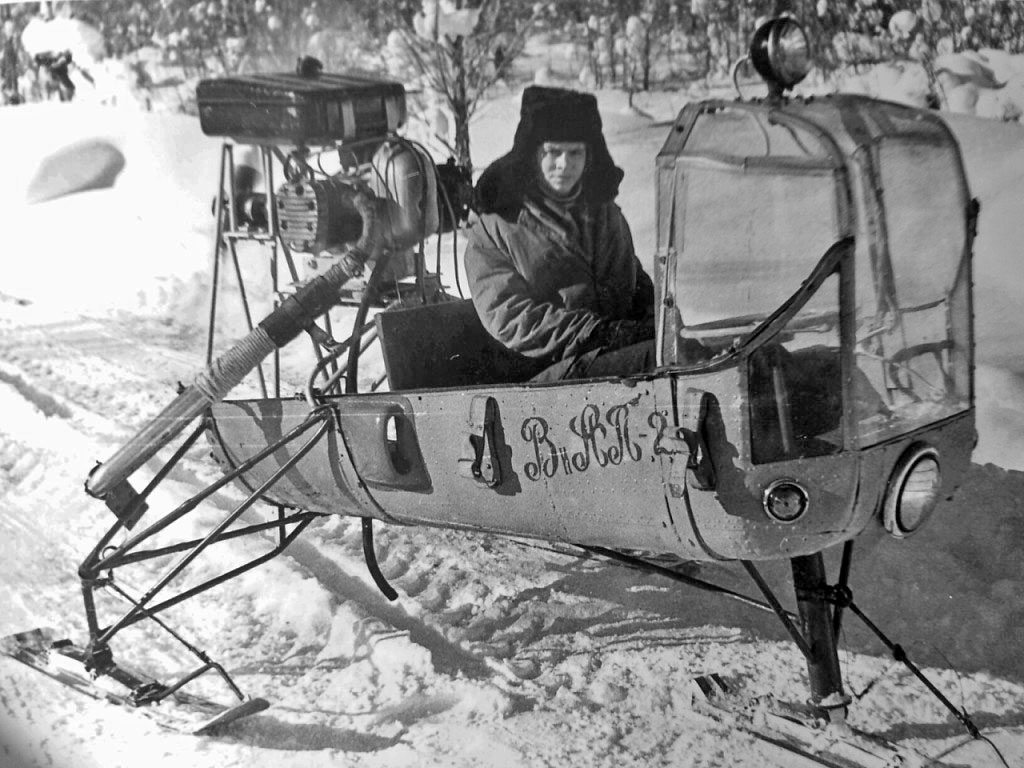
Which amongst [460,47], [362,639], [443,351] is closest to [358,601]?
[362,639]

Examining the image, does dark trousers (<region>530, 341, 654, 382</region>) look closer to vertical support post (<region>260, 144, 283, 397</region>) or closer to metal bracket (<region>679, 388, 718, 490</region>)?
metal bracket (<region>679, 388, 718, 490</region>)

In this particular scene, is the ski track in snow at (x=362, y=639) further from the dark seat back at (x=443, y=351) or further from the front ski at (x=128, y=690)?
the dark seat back at (x=443, y=351)

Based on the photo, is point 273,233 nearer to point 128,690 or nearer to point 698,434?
point 698,434

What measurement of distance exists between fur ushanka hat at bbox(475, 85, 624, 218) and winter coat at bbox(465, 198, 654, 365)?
3 centimetres

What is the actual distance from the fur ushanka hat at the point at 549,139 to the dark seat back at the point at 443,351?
255mm

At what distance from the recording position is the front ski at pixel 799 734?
6.15ft

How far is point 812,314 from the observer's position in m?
1.67

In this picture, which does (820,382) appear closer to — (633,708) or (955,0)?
(955,0)

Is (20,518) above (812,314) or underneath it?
underneath

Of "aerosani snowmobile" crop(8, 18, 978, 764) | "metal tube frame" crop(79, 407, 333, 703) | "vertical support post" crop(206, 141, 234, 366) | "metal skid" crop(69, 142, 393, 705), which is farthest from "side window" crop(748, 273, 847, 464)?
"vertical support post" crop(206, 141, 234, 366)

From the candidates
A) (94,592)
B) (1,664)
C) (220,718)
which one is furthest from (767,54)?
(1,664)

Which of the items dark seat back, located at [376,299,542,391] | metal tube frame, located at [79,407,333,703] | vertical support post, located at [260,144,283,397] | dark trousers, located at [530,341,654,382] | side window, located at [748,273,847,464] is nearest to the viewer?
side window, located at [748,273,847,464]

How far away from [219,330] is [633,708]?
1.32 metres

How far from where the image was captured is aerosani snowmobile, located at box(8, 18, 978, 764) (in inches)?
65.6
